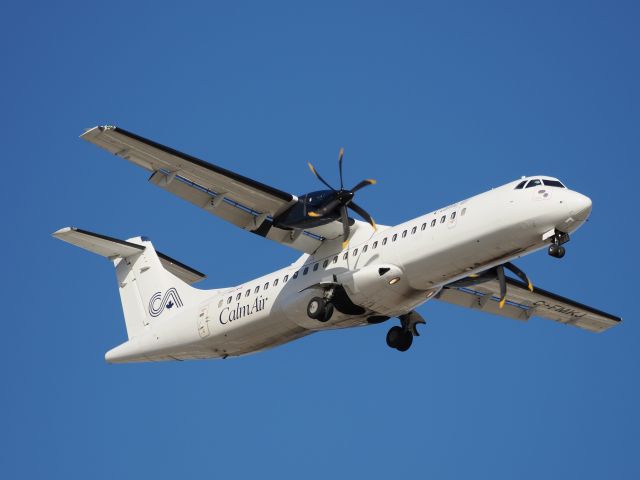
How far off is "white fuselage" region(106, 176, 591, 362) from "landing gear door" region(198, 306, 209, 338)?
20 millimetres

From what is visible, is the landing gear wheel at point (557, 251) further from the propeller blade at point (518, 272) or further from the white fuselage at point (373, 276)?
the propeller blade at point (518, 272)

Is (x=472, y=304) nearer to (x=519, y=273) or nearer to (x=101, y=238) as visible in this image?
(x=519, y=273)

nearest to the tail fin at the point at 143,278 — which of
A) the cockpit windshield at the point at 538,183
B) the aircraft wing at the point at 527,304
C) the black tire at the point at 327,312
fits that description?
the black tire at the point at 327,312

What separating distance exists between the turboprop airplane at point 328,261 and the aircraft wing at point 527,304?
0.04 metres

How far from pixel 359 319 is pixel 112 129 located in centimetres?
586

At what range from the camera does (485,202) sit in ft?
60.5

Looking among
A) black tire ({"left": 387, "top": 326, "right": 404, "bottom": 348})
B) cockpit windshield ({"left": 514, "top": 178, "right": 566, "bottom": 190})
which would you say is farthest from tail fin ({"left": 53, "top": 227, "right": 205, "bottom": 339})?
cockpit windshield ({"left": 514, "top": 178, "right": 566, "bottom": 190})

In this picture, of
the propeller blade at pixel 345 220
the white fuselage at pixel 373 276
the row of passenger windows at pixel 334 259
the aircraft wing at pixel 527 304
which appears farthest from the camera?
the aircraft wing at pixel 527 304

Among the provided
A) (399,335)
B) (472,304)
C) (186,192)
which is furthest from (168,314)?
(472,304)

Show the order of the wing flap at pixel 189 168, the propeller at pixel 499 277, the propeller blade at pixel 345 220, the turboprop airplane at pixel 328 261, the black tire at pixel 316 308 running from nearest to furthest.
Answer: the turboprop airplane at pixel 328 261, the wing flap at pixel 189 168, the black tire at pixel 316 308, the propeller blade at pixel 345 220, the propeller at pixel 499 277

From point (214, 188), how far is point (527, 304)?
316 inches

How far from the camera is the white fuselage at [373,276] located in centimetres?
1805

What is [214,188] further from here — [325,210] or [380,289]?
[380,289]

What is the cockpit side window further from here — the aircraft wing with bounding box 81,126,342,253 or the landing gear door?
the landing gear door
